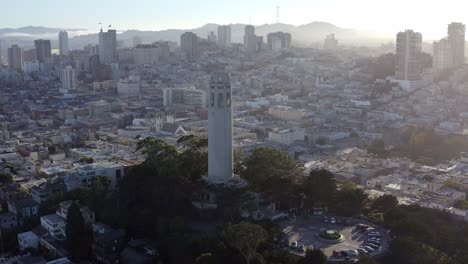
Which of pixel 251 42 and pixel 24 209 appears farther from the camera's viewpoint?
pixel 251 42

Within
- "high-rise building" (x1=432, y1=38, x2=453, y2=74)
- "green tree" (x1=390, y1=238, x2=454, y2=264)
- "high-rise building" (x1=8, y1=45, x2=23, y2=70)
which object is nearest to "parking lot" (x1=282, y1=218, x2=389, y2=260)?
"green tree" (x1=390, y1=238, x2=454, y2=264)

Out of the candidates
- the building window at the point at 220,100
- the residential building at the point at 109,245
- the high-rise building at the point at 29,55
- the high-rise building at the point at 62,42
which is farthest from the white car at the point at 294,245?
the high-rise building at the point at 62,42

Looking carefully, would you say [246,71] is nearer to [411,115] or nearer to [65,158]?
[411,115]

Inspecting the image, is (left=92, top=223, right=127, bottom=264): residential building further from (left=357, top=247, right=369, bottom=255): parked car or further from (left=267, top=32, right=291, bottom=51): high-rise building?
(left=267, top=32, right=291, bottom=51): high-rise building

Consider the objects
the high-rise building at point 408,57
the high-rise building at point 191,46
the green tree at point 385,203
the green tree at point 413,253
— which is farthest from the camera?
the high-rise building at point 191,46

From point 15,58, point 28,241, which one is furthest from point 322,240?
point 15,58

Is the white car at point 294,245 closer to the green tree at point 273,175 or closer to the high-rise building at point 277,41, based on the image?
the green tree at point 273,175

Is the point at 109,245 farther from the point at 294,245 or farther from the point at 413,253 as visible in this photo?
the point at 413,253
